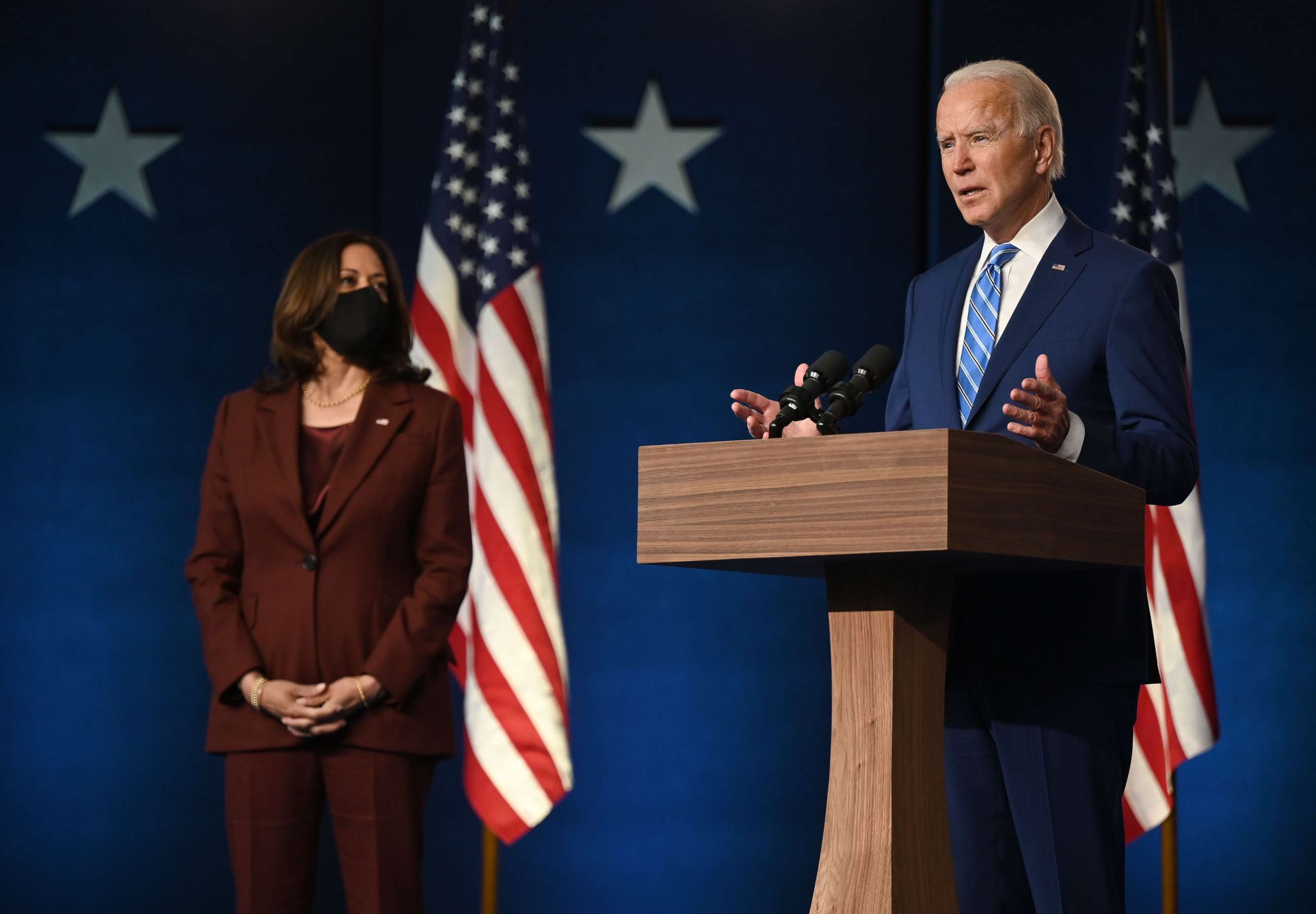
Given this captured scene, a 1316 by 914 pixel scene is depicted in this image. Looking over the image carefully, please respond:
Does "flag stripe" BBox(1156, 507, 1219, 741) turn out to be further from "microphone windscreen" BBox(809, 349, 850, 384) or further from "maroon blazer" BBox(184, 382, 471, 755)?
"microphone windscreen" BBox(809, 349, 850, 384)

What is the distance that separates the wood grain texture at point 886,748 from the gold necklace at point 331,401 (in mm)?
1587

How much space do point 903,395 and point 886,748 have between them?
70 cm

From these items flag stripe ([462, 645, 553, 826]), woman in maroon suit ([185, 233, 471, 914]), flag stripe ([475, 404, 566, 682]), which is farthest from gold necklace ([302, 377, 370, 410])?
flag stripe ([462, 645, 553, 826])

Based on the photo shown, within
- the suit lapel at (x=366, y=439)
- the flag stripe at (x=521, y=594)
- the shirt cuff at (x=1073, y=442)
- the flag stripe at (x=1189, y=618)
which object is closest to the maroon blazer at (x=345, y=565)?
the suit lapel at (x=366, y=439)

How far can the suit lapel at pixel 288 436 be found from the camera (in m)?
2.68

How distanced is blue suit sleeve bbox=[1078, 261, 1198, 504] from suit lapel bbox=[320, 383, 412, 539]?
1.47m

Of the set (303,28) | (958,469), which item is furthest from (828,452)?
(303,28)

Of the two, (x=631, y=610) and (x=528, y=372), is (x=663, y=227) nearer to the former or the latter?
(x=528, y=372)

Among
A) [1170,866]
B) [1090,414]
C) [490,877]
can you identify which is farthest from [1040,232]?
[490,877]

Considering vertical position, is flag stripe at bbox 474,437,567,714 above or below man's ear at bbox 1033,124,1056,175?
below

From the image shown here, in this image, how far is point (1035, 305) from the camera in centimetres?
179

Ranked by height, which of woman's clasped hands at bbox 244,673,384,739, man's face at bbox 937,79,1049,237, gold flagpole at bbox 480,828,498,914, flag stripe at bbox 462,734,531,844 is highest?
man's face at bbox 937,79,1049,237

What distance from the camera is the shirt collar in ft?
6.15

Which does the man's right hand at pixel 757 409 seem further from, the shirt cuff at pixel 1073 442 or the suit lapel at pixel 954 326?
the shirt cuff at pixel 1073 442
